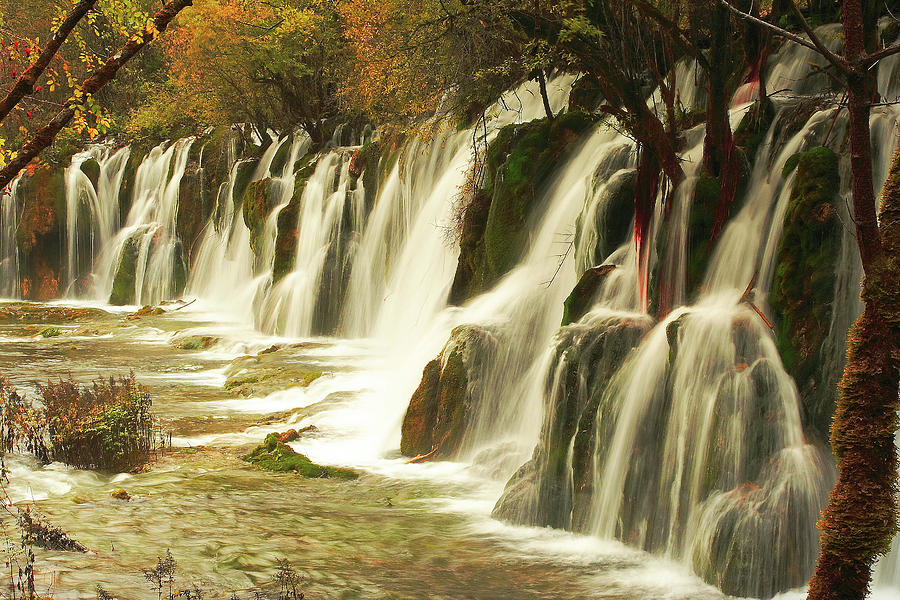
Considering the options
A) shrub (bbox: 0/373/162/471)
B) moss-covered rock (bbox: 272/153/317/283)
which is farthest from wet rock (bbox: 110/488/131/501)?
moss-covered rock (bbox: 272/153/317/283)

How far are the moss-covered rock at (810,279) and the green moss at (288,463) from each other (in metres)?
5.12

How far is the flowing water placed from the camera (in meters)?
6.81

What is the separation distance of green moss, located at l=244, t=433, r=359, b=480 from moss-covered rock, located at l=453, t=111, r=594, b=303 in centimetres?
481

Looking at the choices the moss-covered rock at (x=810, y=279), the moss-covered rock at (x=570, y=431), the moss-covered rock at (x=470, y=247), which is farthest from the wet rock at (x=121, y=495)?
the moss-covered rock at (x=470, y=247)

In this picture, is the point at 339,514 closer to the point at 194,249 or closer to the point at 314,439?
the point at 314,439

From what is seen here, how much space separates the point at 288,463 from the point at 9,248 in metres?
28.2

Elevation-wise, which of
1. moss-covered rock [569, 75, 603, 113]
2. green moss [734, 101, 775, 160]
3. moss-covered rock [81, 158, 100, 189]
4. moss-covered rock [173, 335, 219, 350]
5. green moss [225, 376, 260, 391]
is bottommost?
green moss [225, 376, 260, 391]

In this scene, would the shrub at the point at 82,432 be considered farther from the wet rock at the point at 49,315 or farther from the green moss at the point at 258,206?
the wet rock at the point at 49,315

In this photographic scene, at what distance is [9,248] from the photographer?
111ft

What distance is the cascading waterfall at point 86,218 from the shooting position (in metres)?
33.1

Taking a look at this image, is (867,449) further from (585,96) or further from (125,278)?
(125,278)

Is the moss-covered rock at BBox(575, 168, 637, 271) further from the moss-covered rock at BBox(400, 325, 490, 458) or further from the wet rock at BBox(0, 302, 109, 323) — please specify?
the wet rock at BBox(0, 302, 109, 323)

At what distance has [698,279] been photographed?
9406 mm

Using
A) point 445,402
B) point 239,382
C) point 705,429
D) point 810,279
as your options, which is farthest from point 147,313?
point 810,279
